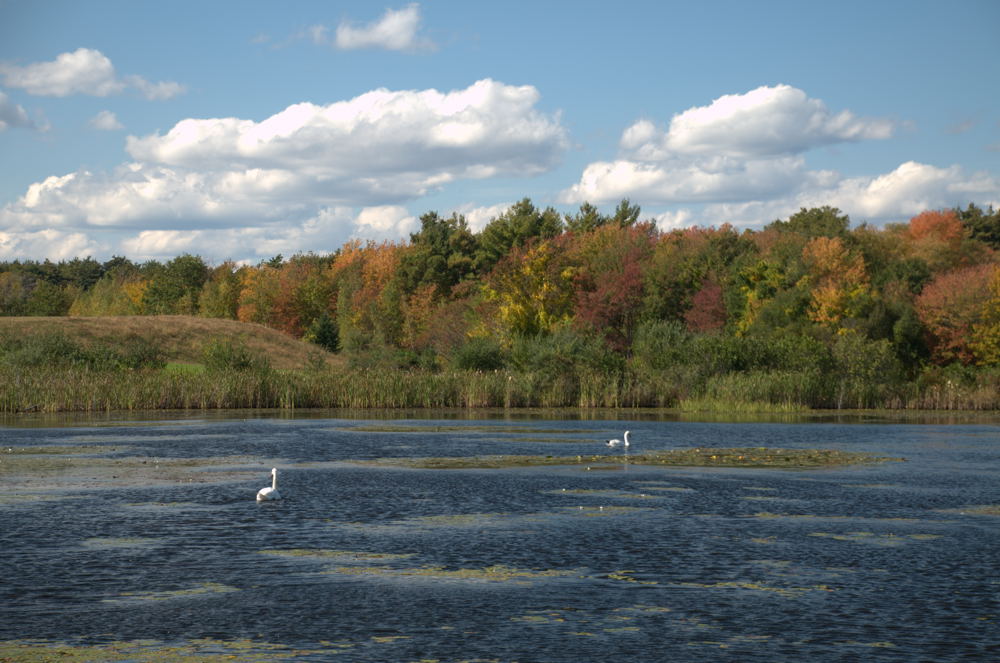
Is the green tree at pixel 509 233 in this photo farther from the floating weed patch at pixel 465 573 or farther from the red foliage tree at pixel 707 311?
the floating weed patch at pixel 465 573

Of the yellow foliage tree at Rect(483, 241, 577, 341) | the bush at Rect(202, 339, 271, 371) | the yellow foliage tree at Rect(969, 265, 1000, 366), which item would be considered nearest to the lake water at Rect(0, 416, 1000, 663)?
the bush at Rect(202, 339, 271, 371)

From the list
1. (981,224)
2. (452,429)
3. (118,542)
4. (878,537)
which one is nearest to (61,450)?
(452,429)

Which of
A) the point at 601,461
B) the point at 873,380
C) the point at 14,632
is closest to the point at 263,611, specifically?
the point at 14,632

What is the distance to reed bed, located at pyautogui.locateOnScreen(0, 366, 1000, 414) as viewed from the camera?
6003 cm

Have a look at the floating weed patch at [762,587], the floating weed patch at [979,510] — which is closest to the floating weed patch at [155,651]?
the floating weed patch at [762,587]

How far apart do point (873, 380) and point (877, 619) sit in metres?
53.6

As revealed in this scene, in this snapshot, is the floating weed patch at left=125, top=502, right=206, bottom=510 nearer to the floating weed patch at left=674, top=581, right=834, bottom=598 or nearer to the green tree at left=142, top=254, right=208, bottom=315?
the floating weed patch at left=674, top=581, right=834, bottom=598

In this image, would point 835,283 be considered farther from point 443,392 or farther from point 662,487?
point 662,487


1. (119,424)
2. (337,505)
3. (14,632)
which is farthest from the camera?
(119,424)

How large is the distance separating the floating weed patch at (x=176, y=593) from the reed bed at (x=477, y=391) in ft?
148

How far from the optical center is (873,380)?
65875mm

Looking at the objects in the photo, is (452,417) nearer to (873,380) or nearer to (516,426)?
(516,426)

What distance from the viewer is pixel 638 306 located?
98.7 m

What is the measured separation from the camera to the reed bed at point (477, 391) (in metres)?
60.0
